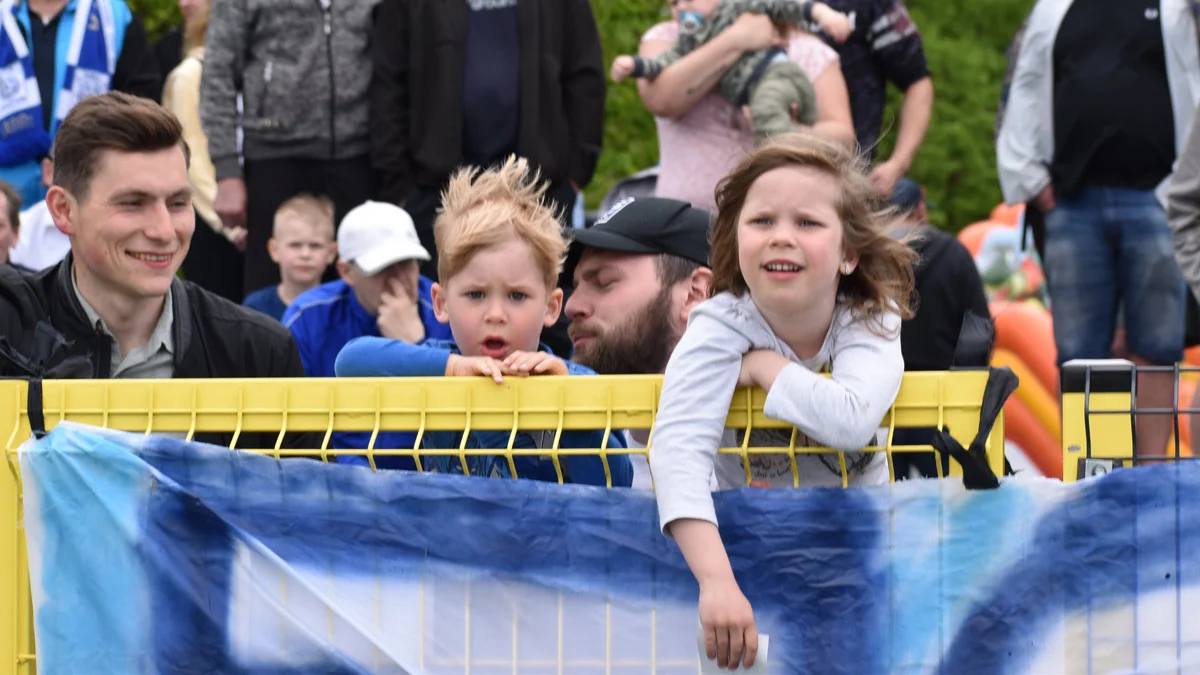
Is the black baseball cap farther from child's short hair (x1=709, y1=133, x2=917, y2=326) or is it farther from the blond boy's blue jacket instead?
child's short hair (x1=709, y1=133, x2=917, y2=326)

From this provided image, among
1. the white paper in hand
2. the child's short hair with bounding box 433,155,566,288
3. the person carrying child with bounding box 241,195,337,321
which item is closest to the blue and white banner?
the white paper in hand

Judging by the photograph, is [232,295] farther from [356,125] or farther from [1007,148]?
[1007,148]

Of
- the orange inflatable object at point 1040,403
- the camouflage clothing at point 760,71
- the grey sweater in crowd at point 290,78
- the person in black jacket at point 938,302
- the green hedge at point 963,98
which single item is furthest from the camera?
the green hedge at point 963,98

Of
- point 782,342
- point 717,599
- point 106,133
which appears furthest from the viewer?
point 106,133

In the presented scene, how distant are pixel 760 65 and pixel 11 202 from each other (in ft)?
10.6

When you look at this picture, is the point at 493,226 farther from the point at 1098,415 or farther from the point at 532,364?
the point at 1098,415

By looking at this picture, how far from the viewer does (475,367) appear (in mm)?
2992

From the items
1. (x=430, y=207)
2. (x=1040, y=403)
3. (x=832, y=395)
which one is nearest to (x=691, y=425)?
(x=832, y=395)

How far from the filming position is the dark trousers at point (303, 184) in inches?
300

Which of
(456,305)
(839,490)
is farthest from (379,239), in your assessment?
(839,490)

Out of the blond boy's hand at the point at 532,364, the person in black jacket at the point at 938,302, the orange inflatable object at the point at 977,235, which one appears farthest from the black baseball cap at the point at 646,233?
the orange inflatable object at the point at 977,235

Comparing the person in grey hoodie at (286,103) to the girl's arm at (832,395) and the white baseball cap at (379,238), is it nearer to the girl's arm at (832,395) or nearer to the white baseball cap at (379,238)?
the white baseball cap at (379,238)

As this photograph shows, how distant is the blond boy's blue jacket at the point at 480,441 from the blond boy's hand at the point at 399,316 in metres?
3.16

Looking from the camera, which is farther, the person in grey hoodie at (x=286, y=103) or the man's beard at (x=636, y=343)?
the person in grey hoodie at (x=286, y=103)
